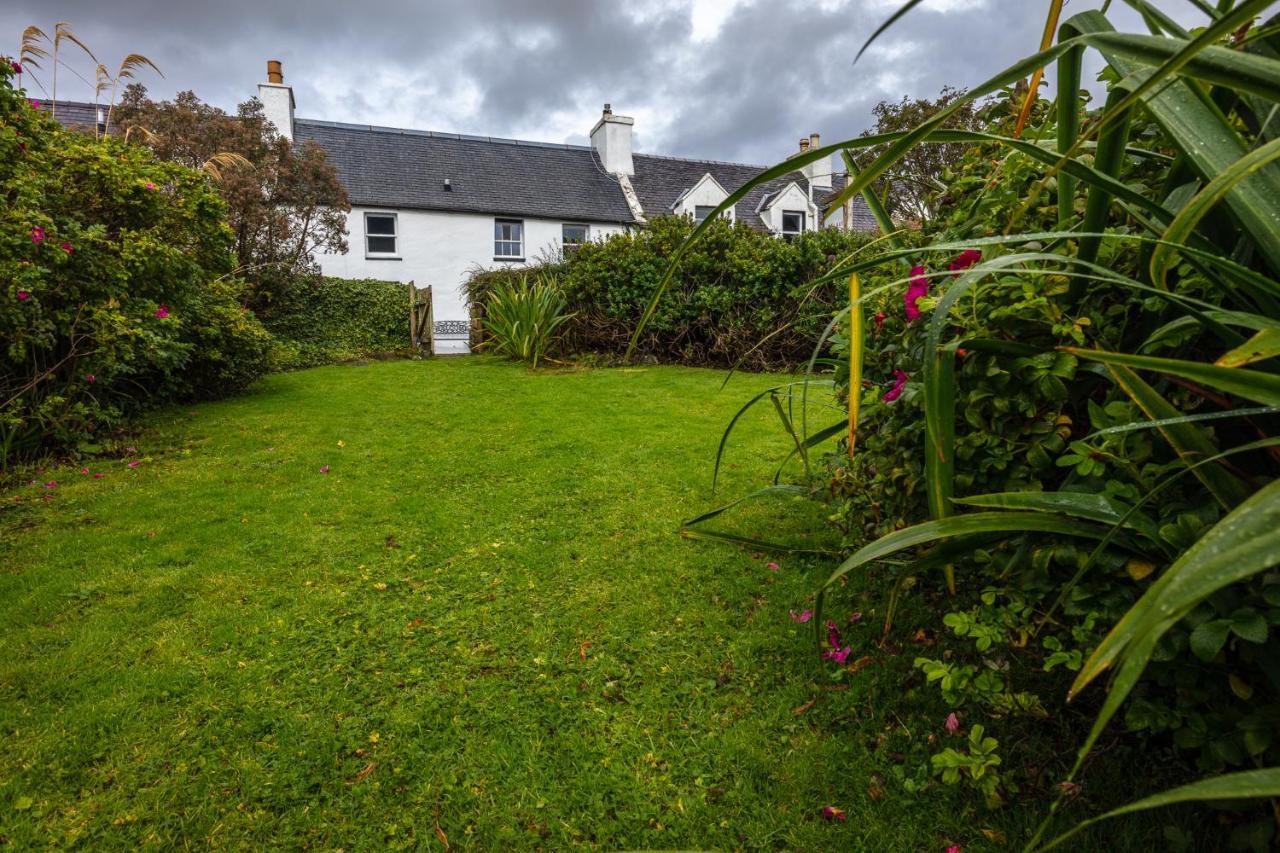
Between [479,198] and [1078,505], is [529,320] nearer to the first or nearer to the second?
[1078,505]

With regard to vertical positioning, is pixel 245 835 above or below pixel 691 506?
below

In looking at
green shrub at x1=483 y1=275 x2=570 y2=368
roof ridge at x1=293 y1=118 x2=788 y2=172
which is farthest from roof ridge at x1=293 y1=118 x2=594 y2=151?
green shrub at x1=483 y1=275 x2=570 y2=368

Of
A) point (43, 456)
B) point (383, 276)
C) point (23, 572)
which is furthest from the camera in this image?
point (383, 276)

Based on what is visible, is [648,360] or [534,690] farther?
[648,360]

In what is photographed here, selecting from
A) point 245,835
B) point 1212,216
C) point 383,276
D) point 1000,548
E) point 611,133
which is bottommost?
point 245,835

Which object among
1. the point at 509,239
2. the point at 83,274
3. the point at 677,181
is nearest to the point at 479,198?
the point at 509,239

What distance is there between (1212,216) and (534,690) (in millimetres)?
2141

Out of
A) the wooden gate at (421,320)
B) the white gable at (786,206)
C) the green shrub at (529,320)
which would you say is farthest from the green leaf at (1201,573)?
the white gable at (786,206)

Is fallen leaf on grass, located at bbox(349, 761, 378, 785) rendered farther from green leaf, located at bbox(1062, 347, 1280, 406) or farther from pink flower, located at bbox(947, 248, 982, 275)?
pink flower, located at bbox(947, 248, 982, 275)

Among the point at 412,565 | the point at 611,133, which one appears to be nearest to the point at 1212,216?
the point at 412,565

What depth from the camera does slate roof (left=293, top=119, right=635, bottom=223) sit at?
18.9m

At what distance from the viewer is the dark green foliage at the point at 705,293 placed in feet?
29.2

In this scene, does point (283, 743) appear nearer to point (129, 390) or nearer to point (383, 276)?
point (129, 390)

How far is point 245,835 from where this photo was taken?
155cm
